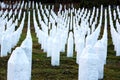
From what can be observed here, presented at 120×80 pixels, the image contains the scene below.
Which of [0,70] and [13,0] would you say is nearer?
[0,70]

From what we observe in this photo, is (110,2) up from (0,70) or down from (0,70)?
up

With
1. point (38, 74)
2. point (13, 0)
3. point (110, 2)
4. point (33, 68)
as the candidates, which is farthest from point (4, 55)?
point (13, 0)

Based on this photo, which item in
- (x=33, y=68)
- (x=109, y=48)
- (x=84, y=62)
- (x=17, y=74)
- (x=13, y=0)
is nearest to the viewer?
(x=17, y=74)

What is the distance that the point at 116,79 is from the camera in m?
6.90

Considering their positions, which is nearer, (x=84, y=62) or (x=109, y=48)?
(x=84, y=62)

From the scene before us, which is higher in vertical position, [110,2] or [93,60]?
[110,2]

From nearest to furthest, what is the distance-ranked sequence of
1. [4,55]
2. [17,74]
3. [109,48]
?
[17,74], [4,55], [109,48]

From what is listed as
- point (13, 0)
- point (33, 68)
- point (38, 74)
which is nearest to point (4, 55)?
point (33, 68)

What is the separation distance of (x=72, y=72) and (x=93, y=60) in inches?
101

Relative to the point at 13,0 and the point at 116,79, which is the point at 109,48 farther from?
the point at 13,0

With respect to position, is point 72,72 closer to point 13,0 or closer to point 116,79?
point 116,79

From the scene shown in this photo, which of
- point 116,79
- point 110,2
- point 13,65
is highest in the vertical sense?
point 110,2

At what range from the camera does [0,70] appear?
7.16 m

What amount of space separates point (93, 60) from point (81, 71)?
0.22 metres
